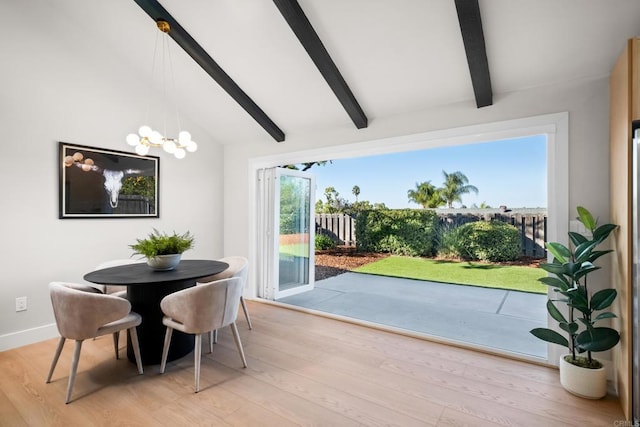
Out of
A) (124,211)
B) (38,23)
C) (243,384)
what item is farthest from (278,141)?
(243,384)

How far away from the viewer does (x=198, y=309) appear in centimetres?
231

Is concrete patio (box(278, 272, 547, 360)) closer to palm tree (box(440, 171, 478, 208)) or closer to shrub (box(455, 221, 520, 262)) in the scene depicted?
shrub (box(455, 221, 520, 262))

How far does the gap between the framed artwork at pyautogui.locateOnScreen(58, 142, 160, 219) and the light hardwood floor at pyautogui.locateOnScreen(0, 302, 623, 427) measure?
4.70 ft

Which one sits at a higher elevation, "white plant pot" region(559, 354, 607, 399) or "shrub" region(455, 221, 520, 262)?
"shrub" region(455, 221, 520, 262)

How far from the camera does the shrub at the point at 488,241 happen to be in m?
7.21

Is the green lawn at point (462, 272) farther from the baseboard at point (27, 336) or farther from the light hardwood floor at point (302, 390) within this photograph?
the baseboard at point (27, 336)

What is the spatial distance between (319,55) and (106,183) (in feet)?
9.15

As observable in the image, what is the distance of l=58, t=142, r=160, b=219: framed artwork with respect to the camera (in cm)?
330

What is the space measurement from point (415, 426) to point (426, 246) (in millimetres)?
6691

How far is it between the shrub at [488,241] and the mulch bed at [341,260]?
0.86ft

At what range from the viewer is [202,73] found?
12.2ft

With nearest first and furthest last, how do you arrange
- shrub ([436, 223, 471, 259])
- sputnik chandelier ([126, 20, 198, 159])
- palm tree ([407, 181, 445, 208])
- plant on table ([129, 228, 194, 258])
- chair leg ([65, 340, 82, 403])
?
chair leg ([65, 340, 82, 403]) < sputnik chandelier ([126, 20, 198, 159]) < plant on table ([129, 228, 194, 258]) < shrub ([436, 223, 471, 259]) < palm tree ([407, 181, 445, 208])

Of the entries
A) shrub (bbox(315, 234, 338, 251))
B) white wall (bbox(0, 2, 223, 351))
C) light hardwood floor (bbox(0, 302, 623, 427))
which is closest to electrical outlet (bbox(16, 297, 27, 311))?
white wall (bbox(0, 2, 223, 351))

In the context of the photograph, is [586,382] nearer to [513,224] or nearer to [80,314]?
[80,314]
